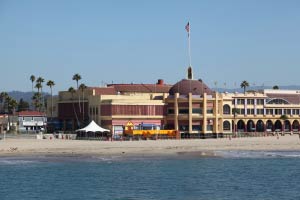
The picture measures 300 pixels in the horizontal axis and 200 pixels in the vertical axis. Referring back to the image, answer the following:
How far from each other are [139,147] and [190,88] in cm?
2581

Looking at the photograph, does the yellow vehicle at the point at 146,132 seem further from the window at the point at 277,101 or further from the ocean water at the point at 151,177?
the window at the point at 277,101

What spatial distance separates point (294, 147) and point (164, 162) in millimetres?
34227

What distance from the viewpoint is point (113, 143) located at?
104 m

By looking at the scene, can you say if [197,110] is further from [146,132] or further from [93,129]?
[93,129]

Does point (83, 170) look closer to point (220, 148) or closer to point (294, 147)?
point (220, 148)

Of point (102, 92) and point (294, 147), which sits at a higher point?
point (102, 92)

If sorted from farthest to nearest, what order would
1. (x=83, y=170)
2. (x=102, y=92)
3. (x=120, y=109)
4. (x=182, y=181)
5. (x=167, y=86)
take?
(x=167, y=86) < (x=102, y=92) < (x=120, y=109) < (x=83, y=170) < (x=182, y=181)

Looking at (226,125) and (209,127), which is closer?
(209,127)

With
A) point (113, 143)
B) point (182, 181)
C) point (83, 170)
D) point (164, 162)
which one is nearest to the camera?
point (182, 181)

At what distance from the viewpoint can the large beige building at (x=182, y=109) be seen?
120m

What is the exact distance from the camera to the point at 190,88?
403 feet

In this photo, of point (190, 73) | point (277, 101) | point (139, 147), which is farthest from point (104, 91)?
point (277, 101)

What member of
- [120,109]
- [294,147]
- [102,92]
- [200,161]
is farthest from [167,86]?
[200,161]

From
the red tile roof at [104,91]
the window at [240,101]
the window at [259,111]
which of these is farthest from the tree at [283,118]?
the red tile roof at [104,91]
